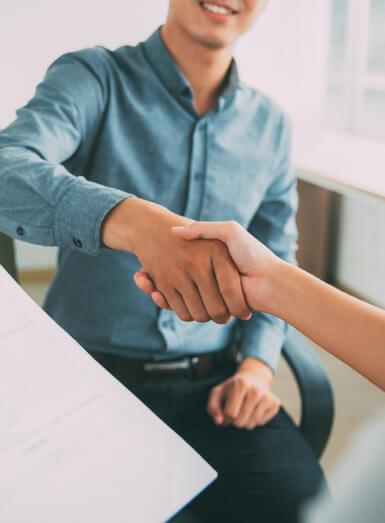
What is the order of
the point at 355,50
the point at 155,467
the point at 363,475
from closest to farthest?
1. the point at 363,475
2. the point at 155,467
3. the point at 355,50

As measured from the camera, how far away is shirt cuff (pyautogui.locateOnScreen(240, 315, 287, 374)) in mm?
1086

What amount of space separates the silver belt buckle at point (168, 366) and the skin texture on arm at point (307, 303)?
0.33 m

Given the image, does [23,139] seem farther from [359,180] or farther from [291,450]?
[359,180]

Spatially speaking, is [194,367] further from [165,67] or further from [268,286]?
[165,67]

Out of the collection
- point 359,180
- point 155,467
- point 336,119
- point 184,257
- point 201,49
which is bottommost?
point 336,119

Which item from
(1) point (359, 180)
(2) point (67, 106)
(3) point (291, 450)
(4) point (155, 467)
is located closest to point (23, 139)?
(2) point (67, 106)

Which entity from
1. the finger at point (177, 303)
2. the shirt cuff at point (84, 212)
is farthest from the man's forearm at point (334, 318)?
the shirt cuff at point (84, 212)

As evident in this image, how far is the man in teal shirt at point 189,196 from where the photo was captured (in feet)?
3.05

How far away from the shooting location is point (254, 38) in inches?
69.9

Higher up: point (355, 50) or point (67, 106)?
point (67, 106)

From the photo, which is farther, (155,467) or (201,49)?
(201,49)

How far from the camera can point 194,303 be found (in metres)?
0.72

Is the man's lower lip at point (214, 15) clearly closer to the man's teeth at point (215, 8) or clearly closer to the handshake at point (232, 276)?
the man's teeth at point (215, 8)

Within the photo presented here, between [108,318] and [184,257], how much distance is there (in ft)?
1.33
